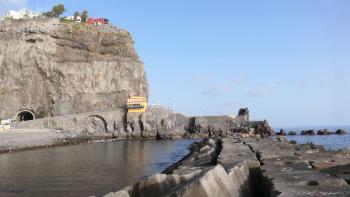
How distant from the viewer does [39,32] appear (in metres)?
76.1

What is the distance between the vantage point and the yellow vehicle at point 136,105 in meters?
70.8

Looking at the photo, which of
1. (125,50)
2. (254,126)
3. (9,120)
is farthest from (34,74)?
(254,126)

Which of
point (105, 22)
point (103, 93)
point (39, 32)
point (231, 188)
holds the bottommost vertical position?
point (231, 188)

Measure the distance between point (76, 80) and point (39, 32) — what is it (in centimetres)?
1123

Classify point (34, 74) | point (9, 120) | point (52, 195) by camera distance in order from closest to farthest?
point (52, 195) < point (9, 120) < point (34, 74)

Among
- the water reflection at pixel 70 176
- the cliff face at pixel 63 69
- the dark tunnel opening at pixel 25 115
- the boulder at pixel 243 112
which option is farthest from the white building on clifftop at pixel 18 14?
the water reflection at pixel 70 176

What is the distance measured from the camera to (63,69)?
75.9 metres

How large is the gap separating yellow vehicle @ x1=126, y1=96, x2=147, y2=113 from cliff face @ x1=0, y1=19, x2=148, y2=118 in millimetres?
6312

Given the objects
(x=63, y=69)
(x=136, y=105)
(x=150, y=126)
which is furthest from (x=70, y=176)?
(x=63, y=69)

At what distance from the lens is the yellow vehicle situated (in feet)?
232

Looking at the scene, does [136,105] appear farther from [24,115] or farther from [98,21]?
[98,21]

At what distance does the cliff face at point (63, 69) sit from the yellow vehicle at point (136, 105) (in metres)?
6.31

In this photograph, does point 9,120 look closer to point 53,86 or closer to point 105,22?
point 53,86

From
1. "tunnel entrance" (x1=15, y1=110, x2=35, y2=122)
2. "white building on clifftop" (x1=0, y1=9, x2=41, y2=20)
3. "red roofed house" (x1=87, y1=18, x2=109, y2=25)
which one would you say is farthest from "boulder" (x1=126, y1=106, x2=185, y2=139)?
"white building on clifftop" (x1=0, y1=9, x2=41, y2=20)
